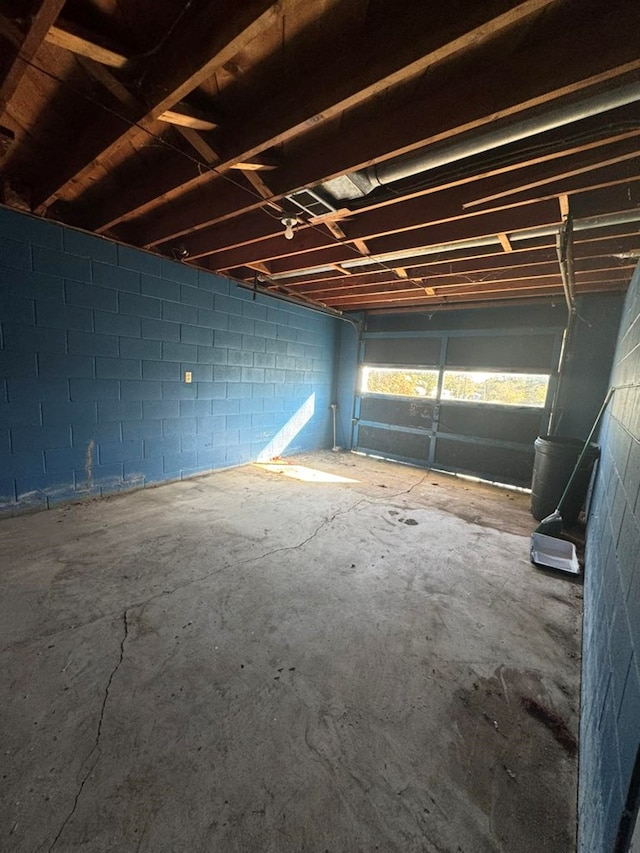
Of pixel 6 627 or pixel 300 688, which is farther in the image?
pixel 6 627

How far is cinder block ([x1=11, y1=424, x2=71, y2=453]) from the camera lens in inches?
114

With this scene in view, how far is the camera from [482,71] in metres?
1.39

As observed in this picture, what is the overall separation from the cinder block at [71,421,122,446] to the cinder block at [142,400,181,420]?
341mm

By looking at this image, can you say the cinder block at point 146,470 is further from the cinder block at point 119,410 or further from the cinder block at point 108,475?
the cinder block at point 119,410

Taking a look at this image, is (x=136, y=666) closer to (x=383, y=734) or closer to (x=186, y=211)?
(x=383, y=734)

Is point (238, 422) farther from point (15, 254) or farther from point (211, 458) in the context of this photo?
point (15, 254)

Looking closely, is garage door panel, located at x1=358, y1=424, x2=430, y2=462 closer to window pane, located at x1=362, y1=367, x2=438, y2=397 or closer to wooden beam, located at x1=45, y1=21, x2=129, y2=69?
window pane, located at x1=362, y1=367, x2=438, y2=397

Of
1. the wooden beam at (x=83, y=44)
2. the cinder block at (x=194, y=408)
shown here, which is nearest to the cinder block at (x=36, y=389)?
the cinder block at (x=194, y=408)

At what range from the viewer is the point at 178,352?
3.96m

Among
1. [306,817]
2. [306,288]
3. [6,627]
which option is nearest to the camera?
[306,817]

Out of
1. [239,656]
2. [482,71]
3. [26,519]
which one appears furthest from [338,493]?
[482,71]

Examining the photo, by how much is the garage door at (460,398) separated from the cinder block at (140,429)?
3.61 metres

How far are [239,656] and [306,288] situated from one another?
4.51 metres

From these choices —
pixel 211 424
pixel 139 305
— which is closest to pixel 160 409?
pixel 211 424
